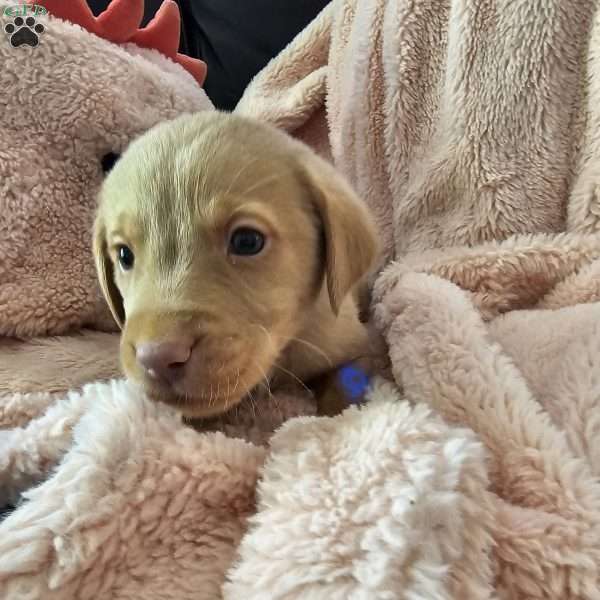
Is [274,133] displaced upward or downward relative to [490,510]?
upward

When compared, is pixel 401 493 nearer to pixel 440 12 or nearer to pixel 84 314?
pixel 84 314

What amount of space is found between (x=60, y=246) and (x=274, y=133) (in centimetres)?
56

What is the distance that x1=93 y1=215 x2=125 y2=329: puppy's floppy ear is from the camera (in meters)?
1.28

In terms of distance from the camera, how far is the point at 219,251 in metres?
1.10

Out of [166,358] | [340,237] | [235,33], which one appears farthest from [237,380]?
[235,33]

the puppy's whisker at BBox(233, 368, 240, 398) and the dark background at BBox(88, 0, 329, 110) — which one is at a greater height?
the dark background at BBox(88, 0, 329, 110)

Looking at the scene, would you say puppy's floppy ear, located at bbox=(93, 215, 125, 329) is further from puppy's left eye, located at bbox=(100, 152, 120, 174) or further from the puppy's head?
puppy's left eye, located at bbox=(100, 152, 120, 174)

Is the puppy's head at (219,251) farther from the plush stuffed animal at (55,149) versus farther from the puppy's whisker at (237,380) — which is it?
the plush stuffed animal at (55,149)

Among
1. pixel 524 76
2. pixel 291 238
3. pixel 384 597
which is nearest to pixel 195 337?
pixel 291 238

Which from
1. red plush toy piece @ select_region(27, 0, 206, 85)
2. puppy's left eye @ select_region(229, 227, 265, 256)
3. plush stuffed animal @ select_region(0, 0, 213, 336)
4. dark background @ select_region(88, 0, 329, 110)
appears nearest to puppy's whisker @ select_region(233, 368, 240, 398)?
puppy's left eye @ select_region(229, 227, 265, 256)

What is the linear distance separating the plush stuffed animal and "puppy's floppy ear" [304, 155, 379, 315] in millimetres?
527

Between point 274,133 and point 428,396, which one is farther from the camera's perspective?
point 274,133

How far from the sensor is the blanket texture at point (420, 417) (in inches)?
29.7

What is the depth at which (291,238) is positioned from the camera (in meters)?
1.18
